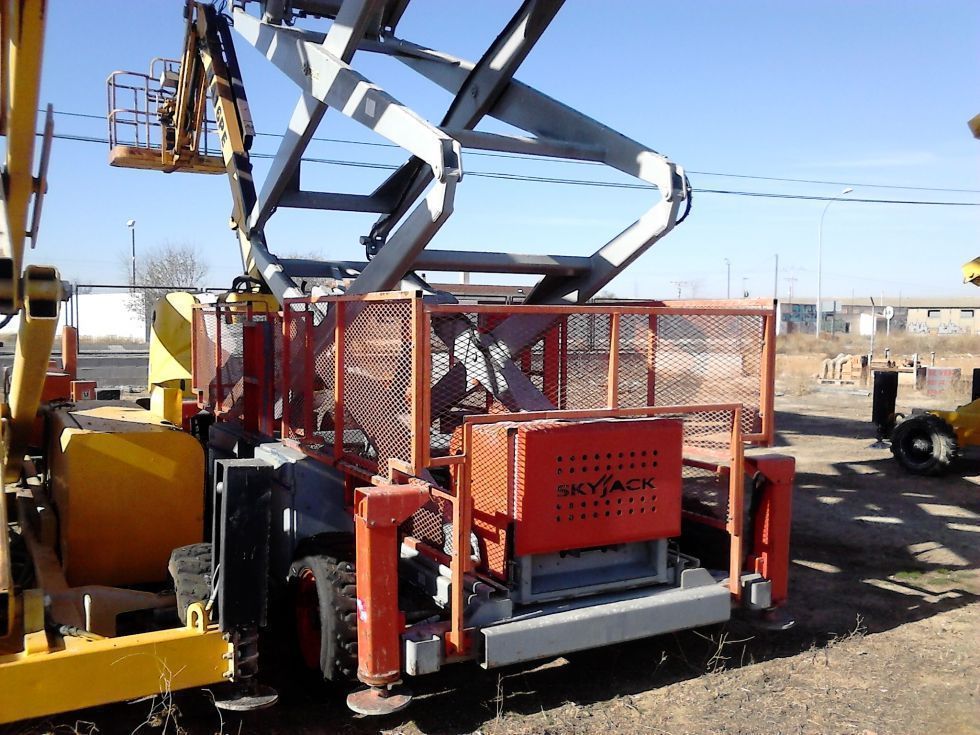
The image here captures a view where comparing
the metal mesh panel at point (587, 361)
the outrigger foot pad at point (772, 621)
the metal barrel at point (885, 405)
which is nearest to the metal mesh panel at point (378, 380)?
the metal mesh panel at point (587, 361)

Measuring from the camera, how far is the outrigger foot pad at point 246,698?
400 cm

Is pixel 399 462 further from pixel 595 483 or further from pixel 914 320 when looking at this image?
pixel 914 320

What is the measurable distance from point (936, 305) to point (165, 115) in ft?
299

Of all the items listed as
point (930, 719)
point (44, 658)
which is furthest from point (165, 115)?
point (930, 719)

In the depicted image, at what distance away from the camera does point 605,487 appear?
15.5 ft

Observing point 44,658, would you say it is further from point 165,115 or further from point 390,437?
point 165,115

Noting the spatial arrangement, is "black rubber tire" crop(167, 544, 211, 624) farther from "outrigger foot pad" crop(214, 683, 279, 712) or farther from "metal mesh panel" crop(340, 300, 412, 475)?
"metal mesh panel" crop(340, 300, 412, 475)

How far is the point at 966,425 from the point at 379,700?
412 inches

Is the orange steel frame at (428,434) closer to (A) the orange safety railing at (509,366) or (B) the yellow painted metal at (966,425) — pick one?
(A) the orange safety railing at (509,366)

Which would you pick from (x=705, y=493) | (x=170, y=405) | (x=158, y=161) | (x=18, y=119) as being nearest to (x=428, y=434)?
(x=705, y=493)

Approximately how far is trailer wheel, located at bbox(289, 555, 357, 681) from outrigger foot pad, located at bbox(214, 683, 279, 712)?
0.37 m

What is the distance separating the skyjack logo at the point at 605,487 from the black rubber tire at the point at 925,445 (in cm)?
852

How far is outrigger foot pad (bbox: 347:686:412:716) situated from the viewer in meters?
4.12

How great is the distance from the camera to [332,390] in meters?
5.38
